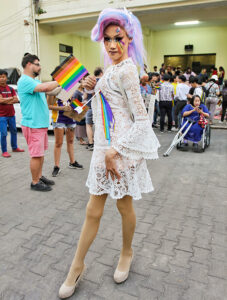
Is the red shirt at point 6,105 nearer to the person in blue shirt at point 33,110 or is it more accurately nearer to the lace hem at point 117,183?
the person in blue shirt at point 33,110

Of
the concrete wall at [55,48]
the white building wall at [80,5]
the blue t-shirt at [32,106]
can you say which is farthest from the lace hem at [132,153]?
the concrete wall at [55,48]

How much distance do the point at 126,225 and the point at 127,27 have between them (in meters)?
1.49

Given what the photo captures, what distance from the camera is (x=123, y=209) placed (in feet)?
6.79

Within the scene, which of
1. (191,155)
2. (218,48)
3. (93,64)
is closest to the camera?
(191,155)

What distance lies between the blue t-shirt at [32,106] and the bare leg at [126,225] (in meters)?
2.37

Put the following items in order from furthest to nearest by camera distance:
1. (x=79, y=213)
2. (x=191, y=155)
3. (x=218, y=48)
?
(x=218, y=48)
(x=191, y=155)
(x=79, y=213)

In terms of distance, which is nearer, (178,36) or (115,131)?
(115,131)

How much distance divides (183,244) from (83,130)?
17.7 feet

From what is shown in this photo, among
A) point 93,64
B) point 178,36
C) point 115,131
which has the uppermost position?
point 178,36

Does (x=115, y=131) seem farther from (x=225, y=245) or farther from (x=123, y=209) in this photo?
(x=225, y=245)

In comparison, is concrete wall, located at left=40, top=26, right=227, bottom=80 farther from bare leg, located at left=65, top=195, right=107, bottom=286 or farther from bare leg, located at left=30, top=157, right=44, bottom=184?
bare leg, located at left=65, top=195, right=107, bottom=286

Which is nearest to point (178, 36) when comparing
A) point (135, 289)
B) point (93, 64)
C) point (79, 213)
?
point (93, 64)

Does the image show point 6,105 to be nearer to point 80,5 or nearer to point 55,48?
point 80,5

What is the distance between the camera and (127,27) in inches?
73.7
